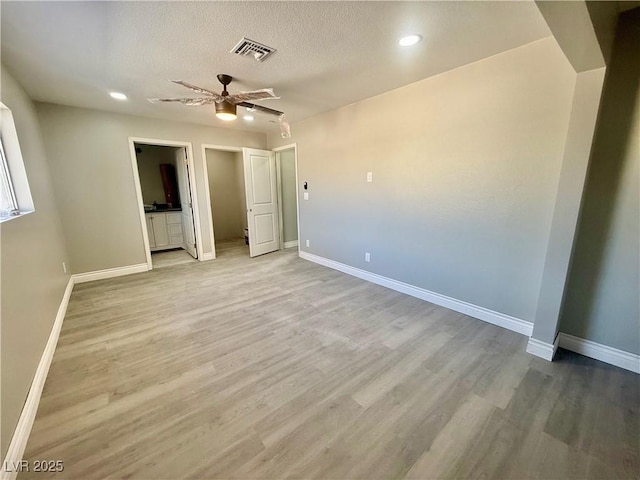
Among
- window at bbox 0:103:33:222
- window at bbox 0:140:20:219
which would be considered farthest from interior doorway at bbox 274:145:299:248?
window at bbox 0:140:20:219

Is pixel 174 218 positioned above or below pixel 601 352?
above

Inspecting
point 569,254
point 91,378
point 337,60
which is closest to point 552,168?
point 569,254

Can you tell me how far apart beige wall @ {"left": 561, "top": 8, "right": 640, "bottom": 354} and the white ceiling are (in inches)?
24.3

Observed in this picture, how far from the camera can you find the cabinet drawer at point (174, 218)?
5.57 meters

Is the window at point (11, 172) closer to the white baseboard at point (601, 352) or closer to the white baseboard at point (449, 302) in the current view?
the white baseboard at point (449, 302)

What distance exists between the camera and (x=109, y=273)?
4.02 meters

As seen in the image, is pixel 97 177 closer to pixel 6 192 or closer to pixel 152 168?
pixel 6 192

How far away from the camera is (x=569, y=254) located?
6.17ft

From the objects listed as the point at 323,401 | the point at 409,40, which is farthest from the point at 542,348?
the point at 409,40

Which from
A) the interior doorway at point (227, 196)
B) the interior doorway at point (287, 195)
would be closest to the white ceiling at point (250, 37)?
the interior doorway at point (287, 195)

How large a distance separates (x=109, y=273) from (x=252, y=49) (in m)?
3.91

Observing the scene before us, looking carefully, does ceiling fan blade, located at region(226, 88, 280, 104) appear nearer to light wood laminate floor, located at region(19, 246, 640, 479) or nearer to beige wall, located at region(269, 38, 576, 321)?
beige wall, located at region(269, 38, 576, 321)

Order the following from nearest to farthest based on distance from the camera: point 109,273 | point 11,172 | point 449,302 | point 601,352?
point 601,352 < point 11,172 < point 449,302 < point 109,273

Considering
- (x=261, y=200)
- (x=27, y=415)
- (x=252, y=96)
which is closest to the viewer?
(x=27, y=415)
